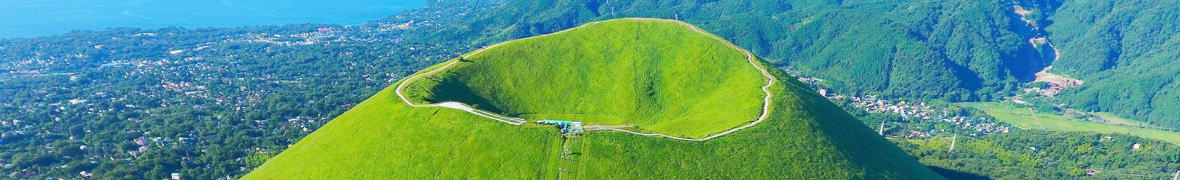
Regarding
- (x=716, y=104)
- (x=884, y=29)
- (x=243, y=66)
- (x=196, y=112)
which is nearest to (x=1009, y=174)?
(x=716, y=104)

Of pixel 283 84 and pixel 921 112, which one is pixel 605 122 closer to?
pixel 921 112

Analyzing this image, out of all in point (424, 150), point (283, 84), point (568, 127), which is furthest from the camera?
Result: point (283, 84)

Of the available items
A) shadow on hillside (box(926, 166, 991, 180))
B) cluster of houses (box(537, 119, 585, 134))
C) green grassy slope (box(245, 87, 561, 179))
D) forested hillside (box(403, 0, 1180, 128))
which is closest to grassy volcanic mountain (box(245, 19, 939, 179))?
green grassy slope (box(245, 87, 561, 179))

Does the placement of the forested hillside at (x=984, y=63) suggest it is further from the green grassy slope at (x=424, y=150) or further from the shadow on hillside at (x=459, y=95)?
the green grassy slope at (x=424, y=150)

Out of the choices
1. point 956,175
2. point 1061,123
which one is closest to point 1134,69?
point 1061,123

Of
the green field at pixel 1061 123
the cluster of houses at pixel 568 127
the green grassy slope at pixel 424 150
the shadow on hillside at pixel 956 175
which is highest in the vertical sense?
the cluster of houses at pixel 568 127

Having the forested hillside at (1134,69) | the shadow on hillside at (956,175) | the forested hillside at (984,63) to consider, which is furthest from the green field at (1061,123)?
the shadow on hillside at (956,175)

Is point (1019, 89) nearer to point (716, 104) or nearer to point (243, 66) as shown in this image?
point (716, 104)

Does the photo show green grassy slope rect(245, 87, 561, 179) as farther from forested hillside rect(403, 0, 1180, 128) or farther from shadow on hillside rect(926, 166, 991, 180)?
forested hillside rect(403, 0, 1180, 128)
